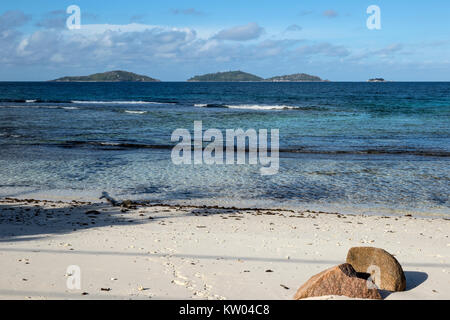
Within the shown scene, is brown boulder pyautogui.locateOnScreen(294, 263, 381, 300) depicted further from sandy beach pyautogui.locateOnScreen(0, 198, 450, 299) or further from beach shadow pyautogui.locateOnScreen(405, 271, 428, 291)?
beach shadow pyautogui.locateOnScreen(405, 271, 428, 291)

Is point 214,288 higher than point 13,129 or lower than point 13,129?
lower

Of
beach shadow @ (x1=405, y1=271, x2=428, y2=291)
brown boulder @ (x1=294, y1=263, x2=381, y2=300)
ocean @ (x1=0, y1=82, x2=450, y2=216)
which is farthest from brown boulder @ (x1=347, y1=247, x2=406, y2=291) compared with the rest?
ocean @ (x1=0, y1=82, x2=450, y2=216)

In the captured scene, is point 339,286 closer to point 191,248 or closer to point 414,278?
point 414,278

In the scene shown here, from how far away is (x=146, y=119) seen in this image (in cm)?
3569

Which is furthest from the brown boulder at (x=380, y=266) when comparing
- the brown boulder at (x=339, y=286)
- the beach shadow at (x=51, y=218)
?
the beach shadow at (x=51, y=218)

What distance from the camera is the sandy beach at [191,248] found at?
5.39 metres

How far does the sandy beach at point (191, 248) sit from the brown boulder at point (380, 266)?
0.15 meters

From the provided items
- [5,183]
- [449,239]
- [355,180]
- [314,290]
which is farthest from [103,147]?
[314,290]

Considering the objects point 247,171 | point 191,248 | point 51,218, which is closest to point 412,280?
point 191,248

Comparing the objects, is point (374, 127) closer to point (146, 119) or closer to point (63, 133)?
point (146, 119)

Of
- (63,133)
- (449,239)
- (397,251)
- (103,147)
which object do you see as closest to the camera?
(397,251)

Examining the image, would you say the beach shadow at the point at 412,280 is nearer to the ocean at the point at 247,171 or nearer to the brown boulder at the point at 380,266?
the brown boulder at the point at 380,266

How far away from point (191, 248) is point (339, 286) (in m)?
2.62

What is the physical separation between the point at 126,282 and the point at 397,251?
4166mm
